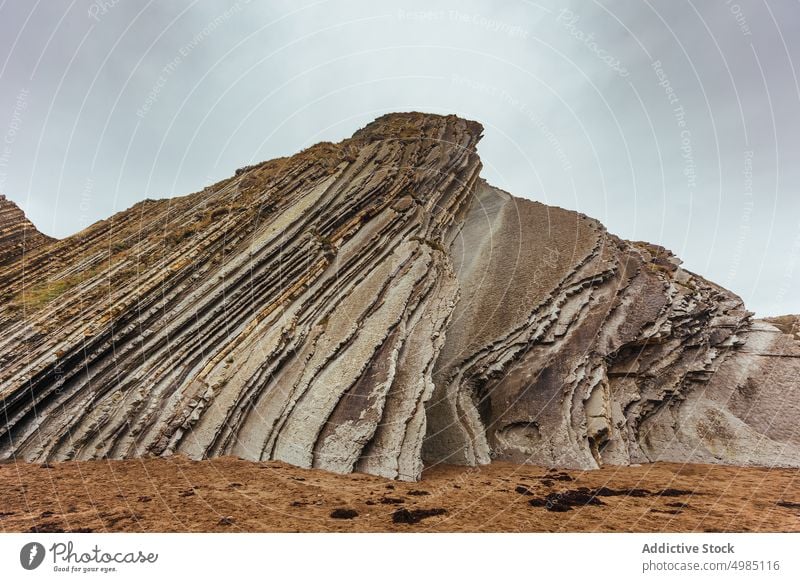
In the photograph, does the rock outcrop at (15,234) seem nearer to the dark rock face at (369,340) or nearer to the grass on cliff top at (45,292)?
the dark rock face at (369,340)

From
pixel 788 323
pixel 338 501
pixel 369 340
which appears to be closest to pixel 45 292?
pixel 369 340

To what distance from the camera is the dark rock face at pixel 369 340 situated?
12219 mm

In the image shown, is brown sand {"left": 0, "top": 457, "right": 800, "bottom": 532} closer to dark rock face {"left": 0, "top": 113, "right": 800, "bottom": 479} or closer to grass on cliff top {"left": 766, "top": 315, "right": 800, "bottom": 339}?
dark rock face {"left": 0, "top": 113, "right": 800, "bottom": 479}

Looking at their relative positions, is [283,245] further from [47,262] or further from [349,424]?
[47,262]

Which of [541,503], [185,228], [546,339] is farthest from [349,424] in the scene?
[185,228]

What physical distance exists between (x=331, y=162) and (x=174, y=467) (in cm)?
1811

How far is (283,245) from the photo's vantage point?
1795 cm
